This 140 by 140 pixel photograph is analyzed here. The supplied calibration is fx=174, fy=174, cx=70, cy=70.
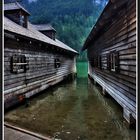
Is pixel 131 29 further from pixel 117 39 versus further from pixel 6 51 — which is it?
pixel 6 51

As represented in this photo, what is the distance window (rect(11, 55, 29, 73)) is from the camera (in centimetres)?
794

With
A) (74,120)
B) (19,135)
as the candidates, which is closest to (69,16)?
(74,120)

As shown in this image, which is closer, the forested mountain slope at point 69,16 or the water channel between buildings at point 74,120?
the water channel between buildings at point 74,120

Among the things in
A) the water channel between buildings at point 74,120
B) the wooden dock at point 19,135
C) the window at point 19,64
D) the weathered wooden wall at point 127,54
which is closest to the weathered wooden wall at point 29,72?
the window at point 19,64

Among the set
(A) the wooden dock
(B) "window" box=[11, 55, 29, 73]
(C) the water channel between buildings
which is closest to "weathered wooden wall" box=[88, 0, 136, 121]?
(C) the water channel between buildings

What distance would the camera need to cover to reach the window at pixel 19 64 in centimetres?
794

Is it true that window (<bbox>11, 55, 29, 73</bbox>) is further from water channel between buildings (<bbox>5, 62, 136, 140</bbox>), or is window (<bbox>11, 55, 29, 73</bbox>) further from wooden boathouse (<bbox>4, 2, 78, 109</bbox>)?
water channel between buildings (<bbox>5, 62, 136, 140</bbox>)

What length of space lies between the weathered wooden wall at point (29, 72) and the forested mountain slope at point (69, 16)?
52.2 metres

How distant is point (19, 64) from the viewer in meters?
8.45

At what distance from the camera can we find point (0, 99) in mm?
2375

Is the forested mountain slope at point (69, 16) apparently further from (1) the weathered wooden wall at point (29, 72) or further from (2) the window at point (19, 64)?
(2) the window at point (19, 64)

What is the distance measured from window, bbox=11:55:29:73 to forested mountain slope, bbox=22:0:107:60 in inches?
2201

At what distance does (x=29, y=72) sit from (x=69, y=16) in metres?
78.6

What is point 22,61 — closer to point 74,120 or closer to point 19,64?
point 19,64
